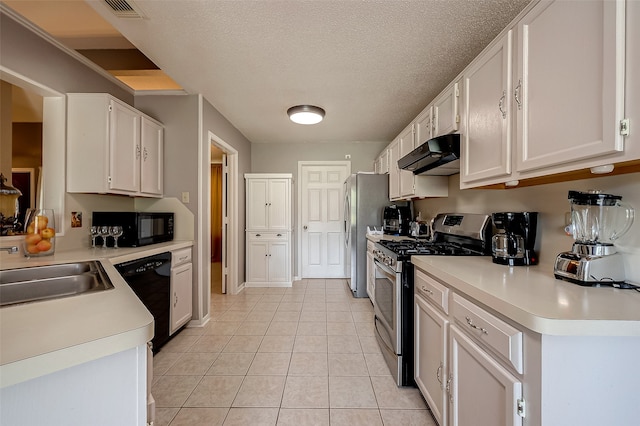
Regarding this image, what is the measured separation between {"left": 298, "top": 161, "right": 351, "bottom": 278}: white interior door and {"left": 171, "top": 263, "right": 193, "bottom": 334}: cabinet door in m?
2.23

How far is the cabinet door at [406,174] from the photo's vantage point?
2.67 metres

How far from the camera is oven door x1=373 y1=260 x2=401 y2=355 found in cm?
177

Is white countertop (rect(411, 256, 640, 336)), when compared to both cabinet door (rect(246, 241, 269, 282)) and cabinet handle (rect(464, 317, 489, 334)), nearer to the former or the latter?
cabinet handle (rect(464, 317, 489, 334))

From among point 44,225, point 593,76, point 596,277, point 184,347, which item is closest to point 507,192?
point 596,277

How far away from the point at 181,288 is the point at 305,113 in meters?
2.24

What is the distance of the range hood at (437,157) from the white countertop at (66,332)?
1.79 meters

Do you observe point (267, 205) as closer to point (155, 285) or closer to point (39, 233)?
point (155, 285)

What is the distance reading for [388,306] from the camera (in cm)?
196

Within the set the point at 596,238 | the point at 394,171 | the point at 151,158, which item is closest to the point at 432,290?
the point at 596,238

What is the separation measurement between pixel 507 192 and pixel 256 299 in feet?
10.3

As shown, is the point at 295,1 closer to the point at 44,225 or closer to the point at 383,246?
the point at 383,246

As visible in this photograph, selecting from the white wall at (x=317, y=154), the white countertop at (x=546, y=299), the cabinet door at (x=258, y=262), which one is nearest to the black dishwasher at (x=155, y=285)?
the cabinet door at (x=258, y=262)

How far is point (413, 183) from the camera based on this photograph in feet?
8.66

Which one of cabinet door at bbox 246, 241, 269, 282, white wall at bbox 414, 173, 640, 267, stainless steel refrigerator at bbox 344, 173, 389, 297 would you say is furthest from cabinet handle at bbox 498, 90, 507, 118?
cabinet door at bbox 246, 241, 269, 282
